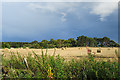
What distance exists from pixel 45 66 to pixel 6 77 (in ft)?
2.85

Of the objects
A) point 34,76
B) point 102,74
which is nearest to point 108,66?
point 102,74

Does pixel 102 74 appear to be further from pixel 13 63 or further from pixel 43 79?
pixel 13 63

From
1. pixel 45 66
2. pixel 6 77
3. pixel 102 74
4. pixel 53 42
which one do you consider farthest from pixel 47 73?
pixel 53 42

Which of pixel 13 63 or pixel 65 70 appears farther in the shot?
pixel 13 63

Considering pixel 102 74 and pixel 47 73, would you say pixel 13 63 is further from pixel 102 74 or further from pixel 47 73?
pixel 102 74

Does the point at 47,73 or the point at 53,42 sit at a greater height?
the point at 53,42

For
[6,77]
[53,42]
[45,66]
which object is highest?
[53,42]

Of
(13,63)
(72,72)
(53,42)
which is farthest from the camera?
(53,42)

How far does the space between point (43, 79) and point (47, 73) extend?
6.6 inches

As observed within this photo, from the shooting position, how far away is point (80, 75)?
9.22ft

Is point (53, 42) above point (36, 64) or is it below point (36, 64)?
above

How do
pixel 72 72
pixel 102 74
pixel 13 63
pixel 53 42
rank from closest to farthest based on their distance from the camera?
pixel 102 74
pixel 72 72
pixel 13 63
pixel 53 42

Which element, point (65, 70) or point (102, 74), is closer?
point (102, 74)

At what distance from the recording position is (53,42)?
32.2ft
